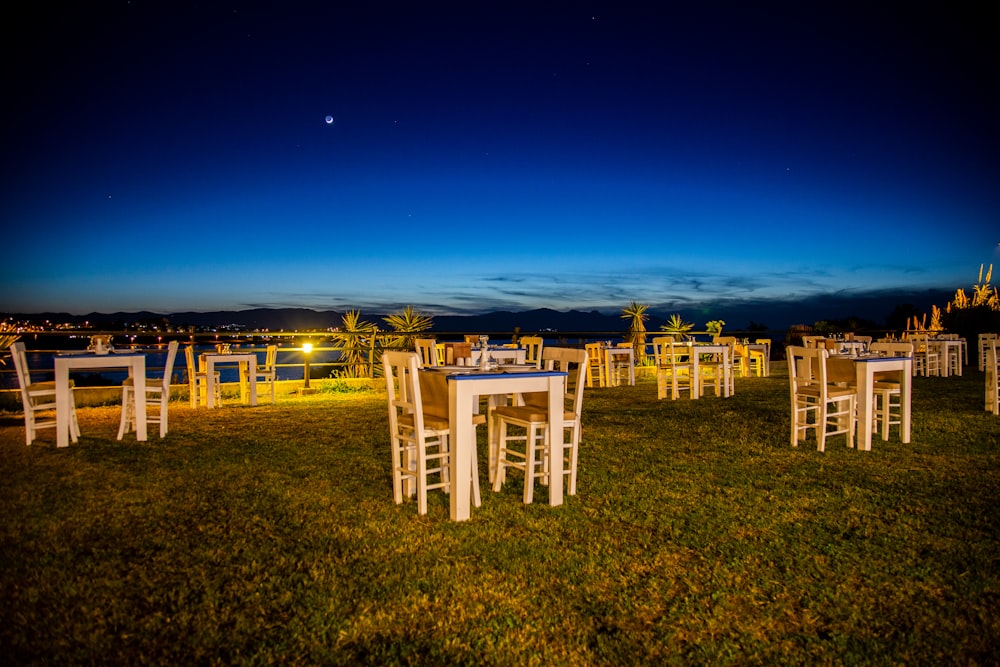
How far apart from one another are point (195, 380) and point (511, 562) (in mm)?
7330

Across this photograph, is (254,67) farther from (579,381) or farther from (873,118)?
(873,118)

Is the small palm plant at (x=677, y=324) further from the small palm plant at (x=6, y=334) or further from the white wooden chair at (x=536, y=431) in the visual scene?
the small palm plant at (x=6, y=334)

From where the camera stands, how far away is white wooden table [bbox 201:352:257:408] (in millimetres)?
8623

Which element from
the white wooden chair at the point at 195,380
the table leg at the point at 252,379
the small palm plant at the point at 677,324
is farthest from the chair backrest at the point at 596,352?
the white wooden chair at the point at 195,380

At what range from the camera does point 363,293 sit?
26.6 metres

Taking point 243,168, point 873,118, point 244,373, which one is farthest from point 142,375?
point 873,118

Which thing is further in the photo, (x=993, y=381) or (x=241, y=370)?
(x=241, y=370)

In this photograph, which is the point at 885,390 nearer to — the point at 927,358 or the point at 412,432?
the point at 412,432

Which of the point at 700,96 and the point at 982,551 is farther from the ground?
the point at 700,96

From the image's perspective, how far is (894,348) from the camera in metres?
7.03

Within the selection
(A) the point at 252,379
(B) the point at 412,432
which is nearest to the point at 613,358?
(A) the point at 252,379

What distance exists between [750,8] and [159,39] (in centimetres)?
1092

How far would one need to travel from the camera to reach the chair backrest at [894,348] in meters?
6.75

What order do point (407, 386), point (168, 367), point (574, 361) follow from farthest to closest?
1. point (168, 367)
2. point (574, 361)
3. point (407, 386)
